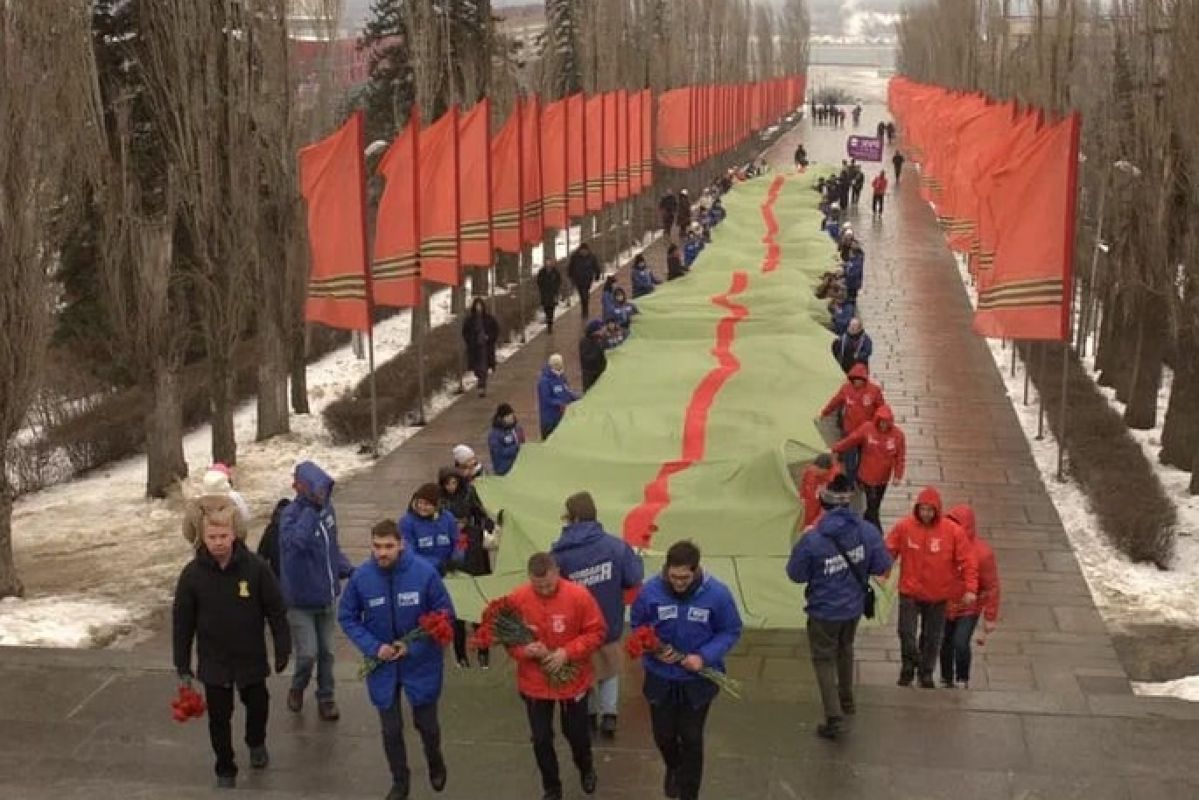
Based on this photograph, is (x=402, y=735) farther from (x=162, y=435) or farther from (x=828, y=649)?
(x=162, y=435)

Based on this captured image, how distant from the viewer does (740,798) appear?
287 inches

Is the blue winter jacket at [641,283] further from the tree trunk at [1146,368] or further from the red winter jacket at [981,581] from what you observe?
the red winter jacket at [981,581]

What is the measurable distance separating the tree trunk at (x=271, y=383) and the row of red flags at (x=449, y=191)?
1.68 meters

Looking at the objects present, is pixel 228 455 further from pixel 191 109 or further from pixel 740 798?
pixel 740 798

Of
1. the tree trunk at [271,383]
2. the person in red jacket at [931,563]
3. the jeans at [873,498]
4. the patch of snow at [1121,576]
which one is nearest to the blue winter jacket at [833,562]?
the person in red jacket at [931,563]

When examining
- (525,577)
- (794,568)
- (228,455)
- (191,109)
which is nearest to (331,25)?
(191,109)

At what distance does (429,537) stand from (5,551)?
4791 millimetres

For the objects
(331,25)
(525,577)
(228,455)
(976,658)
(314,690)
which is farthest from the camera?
(331,25)

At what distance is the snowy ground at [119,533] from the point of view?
36.0ft

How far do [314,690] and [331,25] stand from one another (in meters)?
15.5

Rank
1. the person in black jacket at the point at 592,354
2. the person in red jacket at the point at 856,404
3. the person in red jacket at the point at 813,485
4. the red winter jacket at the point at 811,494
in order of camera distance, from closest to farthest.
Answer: the person in red jacket at the point at 813,485
the red winter jacket at the point at 811,494
the person in red jacket at the point at 856,404
the person in black jacket at the point at 592,354

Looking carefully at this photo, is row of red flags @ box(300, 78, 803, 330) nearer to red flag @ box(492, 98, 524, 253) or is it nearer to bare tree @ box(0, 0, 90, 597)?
red flag @ box(492, 98, 524, 253)

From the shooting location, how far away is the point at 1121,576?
12.0 metres

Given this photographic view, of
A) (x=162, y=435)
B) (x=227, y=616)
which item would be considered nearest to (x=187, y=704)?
(x=227, y=616)
